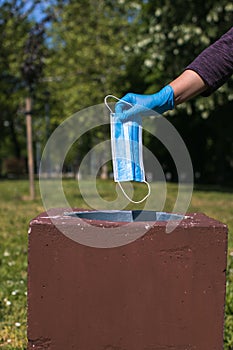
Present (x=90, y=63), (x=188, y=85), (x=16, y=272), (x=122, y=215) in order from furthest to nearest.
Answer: (x=90, y=63)
(x=16, y=272)
(x=122, y=215)
(x=188, y=85)

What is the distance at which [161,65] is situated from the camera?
608 inches

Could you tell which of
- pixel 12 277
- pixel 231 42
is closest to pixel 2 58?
pixel 12 277

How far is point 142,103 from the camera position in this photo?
104 inches

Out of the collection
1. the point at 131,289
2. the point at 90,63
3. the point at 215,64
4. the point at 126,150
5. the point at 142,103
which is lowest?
the point at 131,289

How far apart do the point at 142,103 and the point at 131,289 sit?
929mm

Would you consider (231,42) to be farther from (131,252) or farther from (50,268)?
(50,268)

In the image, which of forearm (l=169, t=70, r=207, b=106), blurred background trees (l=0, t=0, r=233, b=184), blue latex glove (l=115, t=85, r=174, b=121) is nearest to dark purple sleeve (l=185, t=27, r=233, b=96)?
forearm (l=169, t=70, r=207, b=106)

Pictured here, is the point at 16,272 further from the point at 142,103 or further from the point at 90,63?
the point at 90,63

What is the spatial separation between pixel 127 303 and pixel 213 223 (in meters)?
0.59

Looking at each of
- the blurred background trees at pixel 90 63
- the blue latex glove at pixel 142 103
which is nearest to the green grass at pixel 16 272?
the blue latex glove at pixel 142 103

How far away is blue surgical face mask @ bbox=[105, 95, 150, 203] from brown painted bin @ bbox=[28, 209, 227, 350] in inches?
10.8

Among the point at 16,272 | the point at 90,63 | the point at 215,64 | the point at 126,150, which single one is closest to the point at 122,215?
the point at 126,150

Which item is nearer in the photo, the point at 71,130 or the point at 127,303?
the point at 127,303

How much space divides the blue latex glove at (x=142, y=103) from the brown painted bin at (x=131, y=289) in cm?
57
